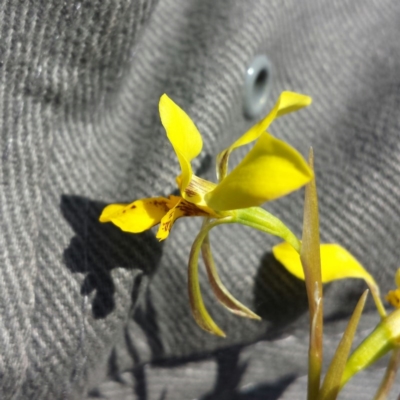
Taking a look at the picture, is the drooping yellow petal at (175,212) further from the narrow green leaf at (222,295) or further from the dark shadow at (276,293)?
the dark shadow at (276,293)

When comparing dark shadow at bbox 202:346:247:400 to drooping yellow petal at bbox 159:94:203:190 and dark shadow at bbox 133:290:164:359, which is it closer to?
dark shadow at bbox 133:290:164:359

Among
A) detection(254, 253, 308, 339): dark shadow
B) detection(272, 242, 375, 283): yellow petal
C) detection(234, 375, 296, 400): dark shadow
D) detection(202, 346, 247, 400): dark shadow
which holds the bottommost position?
detection(202, 346, 247, 400): dark shadow

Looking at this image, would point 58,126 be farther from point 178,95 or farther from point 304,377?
point 304,377

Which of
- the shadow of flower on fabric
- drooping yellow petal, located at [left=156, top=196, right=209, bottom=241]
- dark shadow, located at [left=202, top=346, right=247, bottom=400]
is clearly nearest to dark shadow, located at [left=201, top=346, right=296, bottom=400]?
dark shadow, located at [left=202, top=346, right=247, bottom=400]

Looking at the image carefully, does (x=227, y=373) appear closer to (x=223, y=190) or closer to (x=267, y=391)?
(x=267, y=391)

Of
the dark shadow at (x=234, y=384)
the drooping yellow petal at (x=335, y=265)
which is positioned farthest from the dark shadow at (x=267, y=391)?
the drooping yellow petal at (x=335, y=265)

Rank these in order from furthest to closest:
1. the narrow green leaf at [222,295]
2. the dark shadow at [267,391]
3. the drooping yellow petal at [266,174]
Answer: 1. the dark shadow at [267,391]
2. the narrow green leaf at [222,295]
3. the drooping yellow petal at [266,174]

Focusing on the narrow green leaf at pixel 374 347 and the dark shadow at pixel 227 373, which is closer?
the narrow green leaf at pixel 374 347

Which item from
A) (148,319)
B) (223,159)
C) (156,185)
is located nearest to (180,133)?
(223,159)
